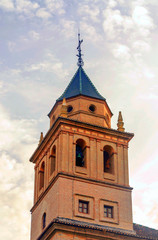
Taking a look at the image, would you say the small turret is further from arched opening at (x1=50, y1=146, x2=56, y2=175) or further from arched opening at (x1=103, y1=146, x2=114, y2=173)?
arched opening at (x1=50, y1=146, x2=56, y2=175)

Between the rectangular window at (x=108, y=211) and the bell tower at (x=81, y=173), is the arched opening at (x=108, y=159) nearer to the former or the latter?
the bell tower at (x=81, y=173)

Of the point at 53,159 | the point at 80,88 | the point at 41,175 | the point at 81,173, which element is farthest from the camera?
the point at 80,88

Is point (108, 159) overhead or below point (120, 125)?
below

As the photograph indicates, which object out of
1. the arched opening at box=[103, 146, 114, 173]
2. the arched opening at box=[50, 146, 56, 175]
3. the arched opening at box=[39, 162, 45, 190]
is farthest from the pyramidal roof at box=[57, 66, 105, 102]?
the arched opening at box=[39, 162, 45, 190]

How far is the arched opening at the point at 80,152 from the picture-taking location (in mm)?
49131

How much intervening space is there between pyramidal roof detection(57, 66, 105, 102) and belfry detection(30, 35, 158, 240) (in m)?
0.11

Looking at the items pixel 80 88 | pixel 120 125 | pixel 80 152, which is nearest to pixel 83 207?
pixel 80 152

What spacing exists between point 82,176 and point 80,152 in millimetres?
3089

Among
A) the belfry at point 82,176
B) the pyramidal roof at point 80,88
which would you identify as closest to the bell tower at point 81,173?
the belfry at point 82,176

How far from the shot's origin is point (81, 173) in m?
47.3

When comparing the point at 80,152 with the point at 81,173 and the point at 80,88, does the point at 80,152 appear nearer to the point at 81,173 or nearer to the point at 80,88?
the point at 81,173

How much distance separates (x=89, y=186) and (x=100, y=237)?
176 inches

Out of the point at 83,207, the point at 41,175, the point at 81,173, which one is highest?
the point at 41,175

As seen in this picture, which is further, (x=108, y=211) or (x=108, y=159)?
(x=108, y=159)
